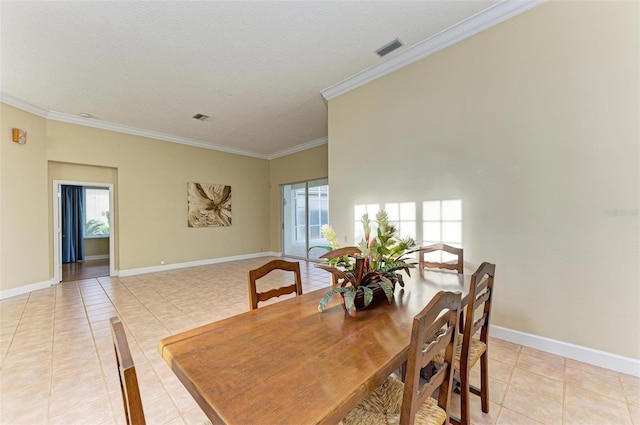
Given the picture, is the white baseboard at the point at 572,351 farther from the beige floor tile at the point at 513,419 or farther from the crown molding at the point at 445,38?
the crown molding at the point at 445,38

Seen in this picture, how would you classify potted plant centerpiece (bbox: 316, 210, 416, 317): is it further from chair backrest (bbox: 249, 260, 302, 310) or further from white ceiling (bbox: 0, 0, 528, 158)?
white ceiling (bbox: 0, 0, 528, 158)

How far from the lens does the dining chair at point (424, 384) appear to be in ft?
2.90

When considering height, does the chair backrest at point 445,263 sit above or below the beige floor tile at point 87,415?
above

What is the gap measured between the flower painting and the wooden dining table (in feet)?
19.3

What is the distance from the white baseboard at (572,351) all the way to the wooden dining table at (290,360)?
180 cm

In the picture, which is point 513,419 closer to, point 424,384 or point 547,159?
point 424,384

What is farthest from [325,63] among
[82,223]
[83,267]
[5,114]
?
[82,223]

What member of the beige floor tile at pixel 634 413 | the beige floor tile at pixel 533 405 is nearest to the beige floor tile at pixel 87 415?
the beige floor tile at pixel 533 405

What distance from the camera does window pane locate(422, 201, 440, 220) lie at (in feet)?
9.84

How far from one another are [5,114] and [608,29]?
755cm

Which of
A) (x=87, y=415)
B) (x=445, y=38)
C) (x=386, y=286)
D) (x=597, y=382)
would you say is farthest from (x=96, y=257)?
(x=597, y=382)

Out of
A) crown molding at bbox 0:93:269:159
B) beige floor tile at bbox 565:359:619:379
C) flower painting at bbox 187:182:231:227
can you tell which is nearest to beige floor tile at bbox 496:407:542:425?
beige floor tile at bbox 565:359:619:379

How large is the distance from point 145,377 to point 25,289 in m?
4.17

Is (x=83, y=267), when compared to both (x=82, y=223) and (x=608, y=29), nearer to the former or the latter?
(x=82, y=223)
